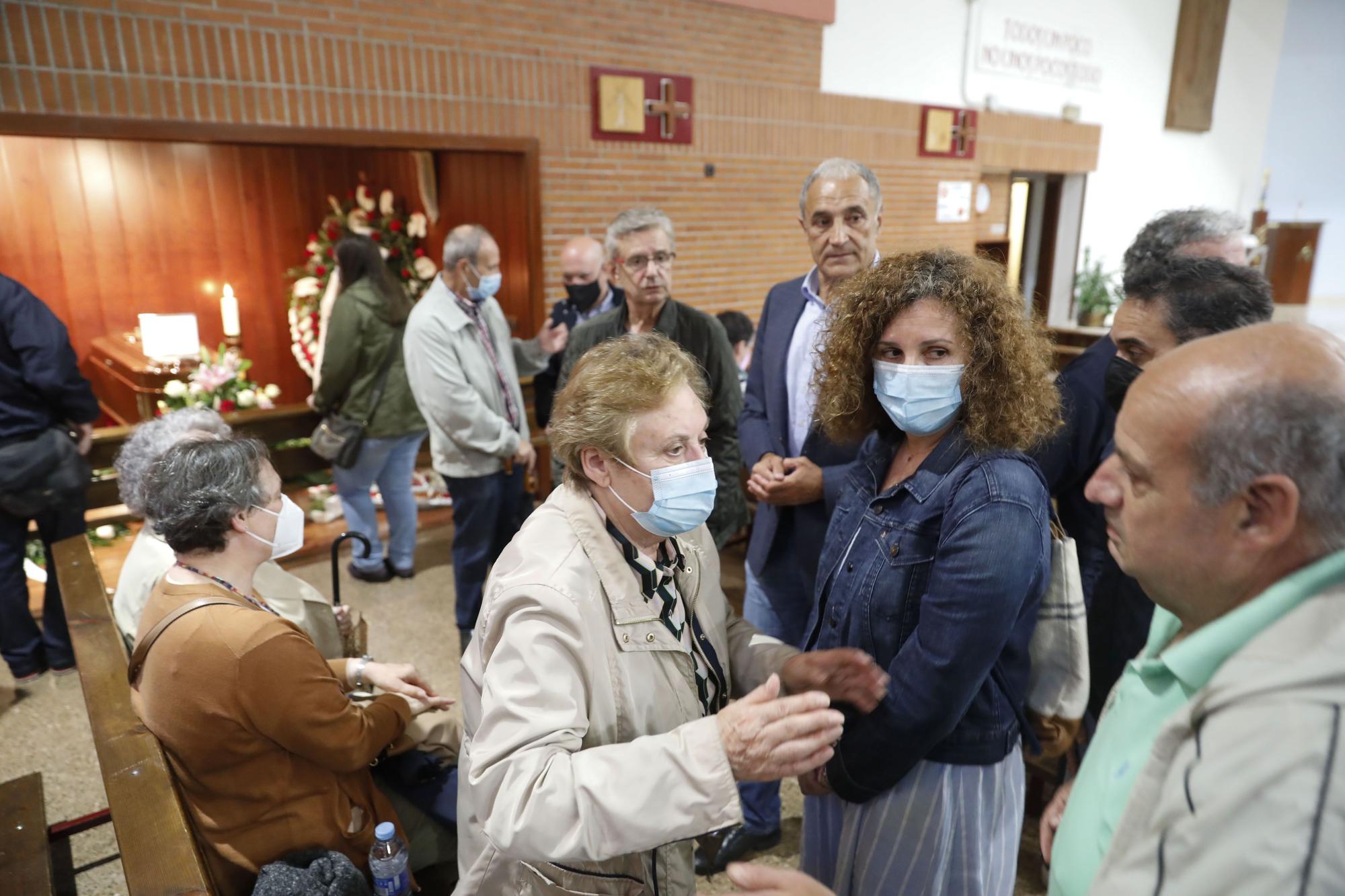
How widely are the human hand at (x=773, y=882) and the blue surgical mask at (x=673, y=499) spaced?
0.58m

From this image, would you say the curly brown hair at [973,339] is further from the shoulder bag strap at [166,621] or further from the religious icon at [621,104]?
the religious icon at [621,104]

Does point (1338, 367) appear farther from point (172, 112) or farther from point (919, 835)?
point (172, 112)

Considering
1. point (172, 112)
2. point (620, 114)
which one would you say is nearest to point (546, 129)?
point (620, 114)

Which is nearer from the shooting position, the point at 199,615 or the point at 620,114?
the point at 199,615

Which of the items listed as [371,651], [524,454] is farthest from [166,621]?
[371,651]

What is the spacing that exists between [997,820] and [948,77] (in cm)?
790

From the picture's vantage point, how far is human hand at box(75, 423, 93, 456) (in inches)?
143

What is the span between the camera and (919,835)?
58.8 inches

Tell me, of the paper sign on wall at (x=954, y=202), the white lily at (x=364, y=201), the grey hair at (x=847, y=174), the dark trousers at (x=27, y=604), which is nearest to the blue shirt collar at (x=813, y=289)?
the grey hair at (x=847, y=174)

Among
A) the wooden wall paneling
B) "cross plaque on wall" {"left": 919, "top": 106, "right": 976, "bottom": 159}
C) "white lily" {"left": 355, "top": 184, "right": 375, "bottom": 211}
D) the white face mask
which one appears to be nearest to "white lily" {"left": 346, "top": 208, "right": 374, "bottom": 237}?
"white lily" {"left": 355, "top": 184, "right": 375, "bottom": 211}

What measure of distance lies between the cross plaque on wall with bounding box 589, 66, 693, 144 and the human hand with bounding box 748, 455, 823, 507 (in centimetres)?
406

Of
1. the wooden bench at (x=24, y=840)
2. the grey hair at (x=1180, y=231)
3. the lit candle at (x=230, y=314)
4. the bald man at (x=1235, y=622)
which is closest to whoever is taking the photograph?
the bald man at (x=1235, y=622)

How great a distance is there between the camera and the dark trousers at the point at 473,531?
3674 mm

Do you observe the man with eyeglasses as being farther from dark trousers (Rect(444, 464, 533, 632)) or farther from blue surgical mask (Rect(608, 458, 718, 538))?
blue surgical mask (Rect(608, 458, 718, 538))
